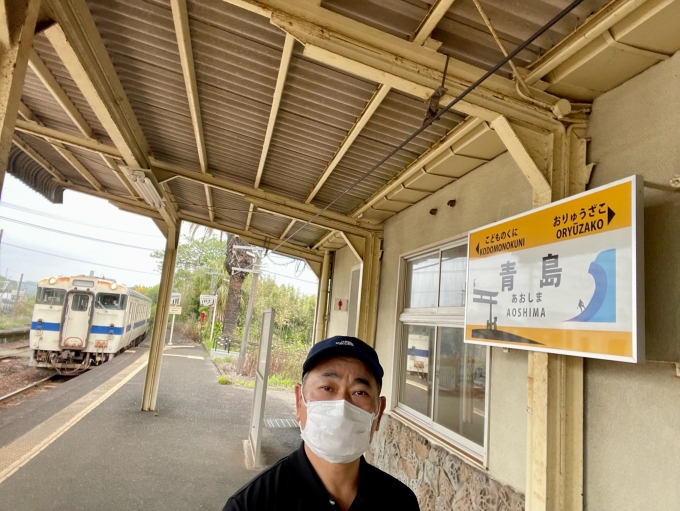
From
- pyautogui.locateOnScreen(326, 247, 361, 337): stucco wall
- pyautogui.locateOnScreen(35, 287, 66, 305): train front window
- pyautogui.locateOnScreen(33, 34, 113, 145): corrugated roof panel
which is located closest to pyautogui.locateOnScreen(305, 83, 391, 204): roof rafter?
pyautogui.locateOnScreen(33, 34, 113, 145): corrugated roof panel

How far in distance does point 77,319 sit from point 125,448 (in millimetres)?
7697

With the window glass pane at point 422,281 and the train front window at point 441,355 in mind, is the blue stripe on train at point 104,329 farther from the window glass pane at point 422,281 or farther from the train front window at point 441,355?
the window glass pane at point 422,281

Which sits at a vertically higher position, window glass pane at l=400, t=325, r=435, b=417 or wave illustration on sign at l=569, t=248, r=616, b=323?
wave illustration on sign at l=569, t=248, r=616, b=323

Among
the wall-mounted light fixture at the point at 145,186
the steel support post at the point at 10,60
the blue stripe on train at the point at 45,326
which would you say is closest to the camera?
the steel support post at the point at 10,60

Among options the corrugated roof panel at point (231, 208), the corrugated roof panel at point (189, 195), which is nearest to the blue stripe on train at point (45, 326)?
the corrugated roof panel at point (189, 195)

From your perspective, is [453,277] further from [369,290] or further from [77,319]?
[77,319]

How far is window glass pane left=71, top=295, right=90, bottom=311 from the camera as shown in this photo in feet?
38.0

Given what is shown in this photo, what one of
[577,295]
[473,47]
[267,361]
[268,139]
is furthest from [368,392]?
[267,361]

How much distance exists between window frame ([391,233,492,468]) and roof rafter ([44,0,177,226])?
3203mm

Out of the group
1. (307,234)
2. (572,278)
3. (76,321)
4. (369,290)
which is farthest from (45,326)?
(572,278)

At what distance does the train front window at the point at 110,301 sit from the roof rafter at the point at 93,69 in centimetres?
924

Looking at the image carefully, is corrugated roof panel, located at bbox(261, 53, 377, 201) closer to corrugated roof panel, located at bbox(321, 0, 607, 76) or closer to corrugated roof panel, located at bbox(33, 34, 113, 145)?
corrugated roof panel, located at bbox(321, 0, 607, 76)

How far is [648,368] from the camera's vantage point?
1.90 metres

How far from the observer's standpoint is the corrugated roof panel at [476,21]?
198 centimetres
